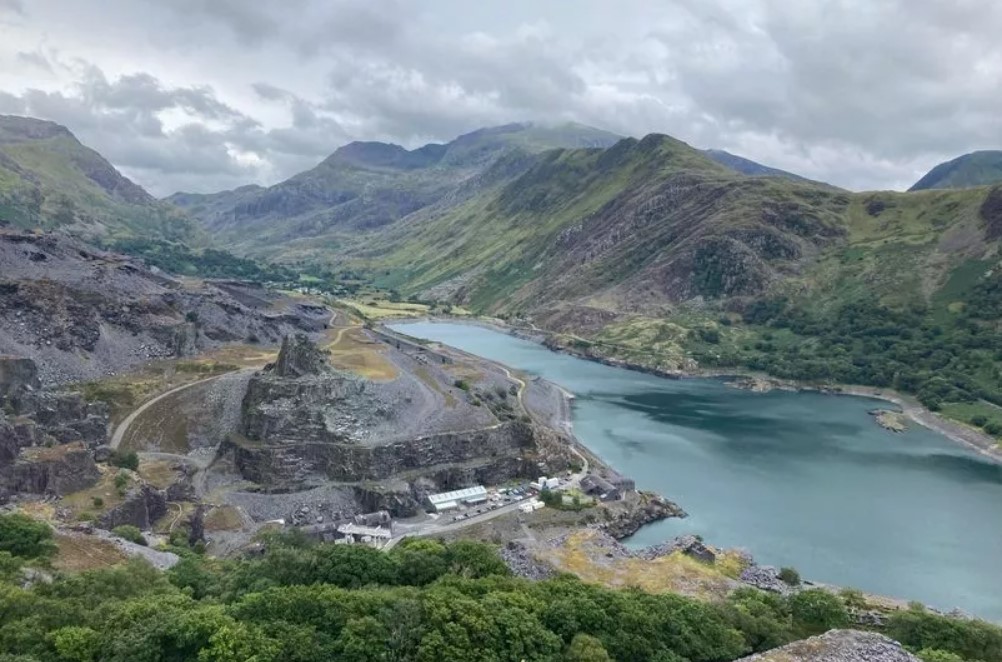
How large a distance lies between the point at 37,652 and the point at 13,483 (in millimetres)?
42991

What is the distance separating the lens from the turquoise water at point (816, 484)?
7862 cm

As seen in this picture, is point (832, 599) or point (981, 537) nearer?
point (832, 599)

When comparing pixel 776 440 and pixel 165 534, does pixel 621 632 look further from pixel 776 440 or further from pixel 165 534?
pixel 776 440

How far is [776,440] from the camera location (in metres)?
126

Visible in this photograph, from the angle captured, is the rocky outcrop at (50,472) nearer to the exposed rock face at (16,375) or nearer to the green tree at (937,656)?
the exposed rock face at (16,375)

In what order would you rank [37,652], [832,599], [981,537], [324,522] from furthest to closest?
1. [981,537]
2. [324,522]
3. [832,599]
4. [37,652]

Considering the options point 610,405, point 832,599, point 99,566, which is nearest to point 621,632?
point 832,599

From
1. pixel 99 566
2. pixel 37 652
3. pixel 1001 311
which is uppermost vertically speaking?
pixel 1001 311

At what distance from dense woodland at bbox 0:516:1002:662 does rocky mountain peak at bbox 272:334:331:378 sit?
4612 cm

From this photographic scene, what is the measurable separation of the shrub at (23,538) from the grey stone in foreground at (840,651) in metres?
47.1

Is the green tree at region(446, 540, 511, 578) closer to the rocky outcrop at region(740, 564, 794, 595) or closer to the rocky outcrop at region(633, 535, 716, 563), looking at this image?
the rocky outcrop at region(633, 535, 716, 563)

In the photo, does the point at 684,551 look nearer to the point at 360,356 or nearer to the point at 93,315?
the point at 360,356

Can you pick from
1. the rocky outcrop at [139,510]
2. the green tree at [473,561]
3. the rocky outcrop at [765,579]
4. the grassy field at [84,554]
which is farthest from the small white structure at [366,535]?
the rocky outcrop at [765,579]

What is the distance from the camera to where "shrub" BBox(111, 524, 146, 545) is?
6219 cm
